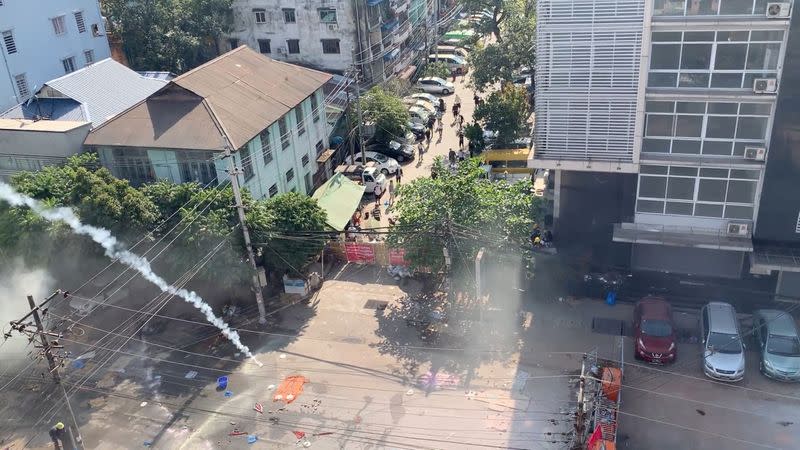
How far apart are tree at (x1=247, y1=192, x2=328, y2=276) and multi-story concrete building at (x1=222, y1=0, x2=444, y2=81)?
15933 mm

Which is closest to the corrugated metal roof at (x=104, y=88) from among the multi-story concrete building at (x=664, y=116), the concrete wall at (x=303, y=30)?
the concrete wall at (x=303, y=30)

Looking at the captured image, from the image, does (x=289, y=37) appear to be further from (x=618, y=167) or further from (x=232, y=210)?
(x=618, y=167)

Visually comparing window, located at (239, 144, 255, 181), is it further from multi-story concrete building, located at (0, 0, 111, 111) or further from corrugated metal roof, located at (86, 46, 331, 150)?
multi-story concrete building, located at (0, 0, 111, 111)

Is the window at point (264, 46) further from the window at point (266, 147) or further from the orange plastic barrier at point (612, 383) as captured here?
the orange plastic barrier at point (612, 383)

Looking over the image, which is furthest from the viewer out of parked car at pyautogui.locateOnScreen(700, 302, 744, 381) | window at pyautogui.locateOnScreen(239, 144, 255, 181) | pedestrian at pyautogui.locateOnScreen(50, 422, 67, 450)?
window at pyautogui.locateOnScreen(239, 144, 255, 181)

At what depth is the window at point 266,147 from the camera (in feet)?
76.3

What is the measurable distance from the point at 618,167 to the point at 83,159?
54.0ft

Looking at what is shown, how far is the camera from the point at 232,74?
25.0 meters

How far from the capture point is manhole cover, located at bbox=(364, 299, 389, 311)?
21.4 m

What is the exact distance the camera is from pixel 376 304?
21531 mm

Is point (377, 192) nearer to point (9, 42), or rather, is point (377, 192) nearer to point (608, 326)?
point (608, 326)

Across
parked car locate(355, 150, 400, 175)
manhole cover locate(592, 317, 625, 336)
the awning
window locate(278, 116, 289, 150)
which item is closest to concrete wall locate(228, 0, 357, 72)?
parked car locate(355, 150, 400, 175)

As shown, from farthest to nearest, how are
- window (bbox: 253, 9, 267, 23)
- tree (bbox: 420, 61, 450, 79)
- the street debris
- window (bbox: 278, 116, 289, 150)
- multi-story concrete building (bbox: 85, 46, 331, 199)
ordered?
tree (bbox: 420, 61, 450, 79) < window (bbox: 253, 9, 267, 23) < window (bbox: 278, 116, 289, 150) < multi-story concrete building (bbox: 85, 46, 331, 199) < the street debris

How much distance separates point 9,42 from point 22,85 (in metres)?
1.86
